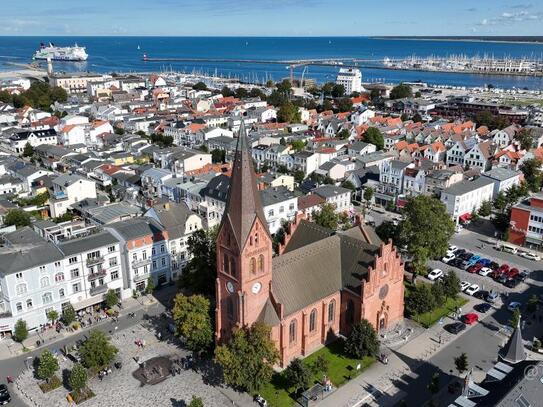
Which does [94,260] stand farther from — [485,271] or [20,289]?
[485,271]

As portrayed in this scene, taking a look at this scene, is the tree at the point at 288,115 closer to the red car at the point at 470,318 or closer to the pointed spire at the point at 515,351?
A: the red car at the point at 470,318

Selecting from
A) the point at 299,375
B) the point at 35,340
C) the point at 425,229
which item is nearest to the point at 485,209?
the point at 425,229

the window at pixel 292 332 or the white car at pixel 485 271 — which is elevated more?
the window at pixel 292 332

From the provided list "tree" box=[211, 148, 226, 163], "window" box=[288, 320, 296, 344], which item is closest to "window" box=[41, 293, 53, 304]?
"window" box=[288, 320, 296, 344]

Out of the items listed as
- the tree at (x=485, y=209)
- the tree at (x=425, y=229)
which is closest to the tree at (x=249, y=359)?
the tree at (x=425, y=229)

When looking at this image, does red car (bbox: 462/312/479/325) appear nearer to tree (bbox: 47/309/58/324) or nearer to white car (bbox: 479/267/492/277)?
white car (bbox: 479/267/492/277)

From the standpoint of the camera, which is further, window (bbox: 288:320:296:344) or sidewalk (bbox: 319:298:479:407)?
window (bbox: 288:320:296:344)
